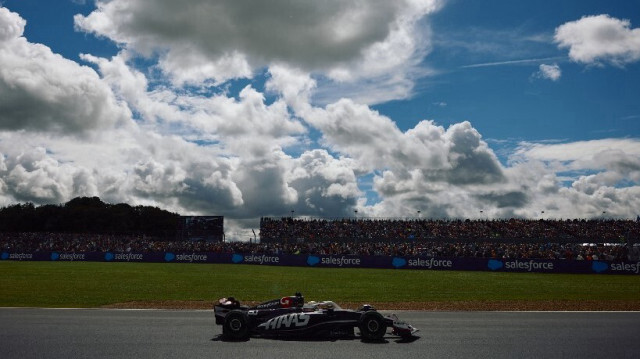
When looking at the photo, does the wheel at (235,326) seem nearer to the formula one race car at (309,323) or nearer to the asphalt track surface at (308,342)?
the formula one race car at (309,323)

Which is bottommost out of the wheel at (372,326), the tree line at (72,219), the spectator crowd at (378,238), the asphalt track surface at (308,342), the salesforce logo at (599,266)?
the salesforce logo at (599,266)

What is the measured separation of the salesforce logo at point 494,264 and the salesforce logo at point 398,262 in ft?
21.5

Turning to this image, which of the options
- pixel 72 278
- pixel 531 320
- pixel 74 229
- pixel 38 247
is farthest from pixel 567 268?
pixel 74 229

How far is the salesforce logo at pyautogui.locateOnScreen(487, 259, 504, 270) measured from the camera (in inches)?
1519

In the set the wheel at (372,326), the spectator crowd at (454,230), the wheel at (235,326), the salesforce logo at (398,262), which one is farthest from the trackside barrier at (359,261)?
the wheel at (235,326)

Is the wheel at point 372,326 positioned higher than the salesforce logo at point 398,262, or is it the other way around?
the wheel at point 372,326

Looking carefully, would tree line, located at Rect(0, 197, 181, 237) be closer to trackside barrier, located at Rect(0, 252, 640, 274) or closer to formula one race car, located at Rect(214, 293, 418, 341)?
trackside barrier, located at Rect(0, 252, 640, 274)

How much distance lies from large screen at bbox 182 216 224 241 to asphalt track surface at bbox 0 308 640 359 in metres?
62.6

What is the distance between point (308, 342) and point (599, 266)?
33.8 meters

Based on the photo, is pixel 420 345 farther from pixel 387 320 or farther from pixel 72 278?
pixel 72 278

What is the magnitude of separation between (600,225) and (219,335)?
210 feet

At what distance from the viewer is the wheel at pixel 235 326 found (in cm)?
1025

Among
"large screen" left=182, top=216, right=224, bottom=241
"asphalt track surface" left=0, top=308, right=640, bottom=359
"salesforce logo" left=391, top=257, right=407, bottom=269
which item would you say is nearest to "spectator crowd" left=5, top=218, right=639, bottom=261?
"large screen" left=182, top=216, right=224, bottom=241

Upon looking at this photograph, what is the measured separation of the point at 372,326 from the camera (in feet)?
33.2
